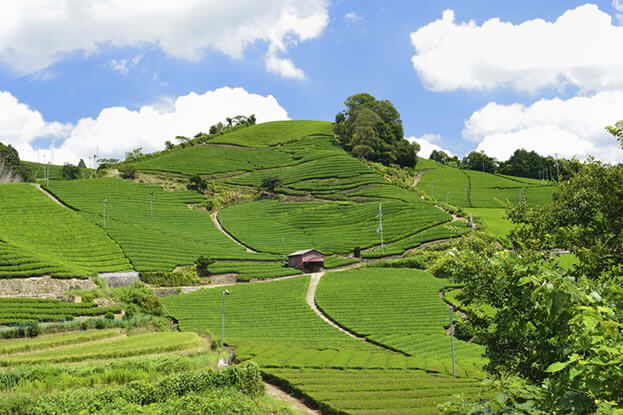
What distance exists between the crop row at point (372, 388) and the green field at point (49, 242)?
34998 millimetres

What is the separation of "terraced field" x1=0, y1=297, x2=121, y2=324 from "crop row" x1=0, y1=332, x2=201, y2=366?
777 cm

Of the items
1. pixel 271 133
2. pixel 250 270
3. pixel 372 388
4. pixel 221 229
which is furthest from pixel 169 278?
pixel 271 133

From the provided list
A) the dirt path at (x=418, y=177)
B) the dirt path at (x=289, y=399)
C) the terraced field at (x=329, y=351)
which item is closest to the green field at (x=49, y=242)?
the terraced field at (x=329, y=351)

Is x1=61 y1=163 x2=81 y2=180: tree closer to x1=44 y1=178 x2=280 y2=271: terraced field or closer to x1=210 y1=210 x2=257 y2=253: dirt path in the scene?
x1=44 y1=178 x2=280 y2=271: terraced field

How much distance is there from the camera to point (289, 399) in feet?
69.6

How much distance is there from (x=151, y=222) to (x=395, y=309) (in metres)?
49.8

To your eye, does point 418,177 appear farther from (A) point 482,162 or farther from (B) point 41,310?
(B) point 41,310

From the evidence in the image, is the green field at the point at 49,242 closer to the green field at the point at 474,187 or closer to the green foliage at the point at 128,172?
the green foliage at the point at 128,172

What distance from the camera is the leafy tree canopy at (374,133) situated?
394 ft

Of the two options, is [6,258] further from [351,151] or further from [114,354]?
[351,151]

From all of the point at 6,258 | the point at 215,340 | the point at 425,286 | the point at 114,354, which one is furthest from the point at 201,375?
the point at 6,258

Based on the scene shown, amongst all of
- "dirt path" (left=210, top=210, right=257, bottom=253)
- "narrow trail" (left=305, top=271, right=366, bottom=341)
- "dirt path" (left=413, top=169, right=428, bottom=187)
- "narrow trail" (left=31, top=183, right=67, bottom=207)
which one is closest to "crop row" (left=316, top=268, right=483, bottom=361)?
"narrow trail" (left=305, top=271, right=366, bottom=341)

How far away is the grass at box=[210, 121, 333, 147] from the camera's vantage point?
145000mm

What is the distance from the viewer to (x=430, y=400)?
18.9m
